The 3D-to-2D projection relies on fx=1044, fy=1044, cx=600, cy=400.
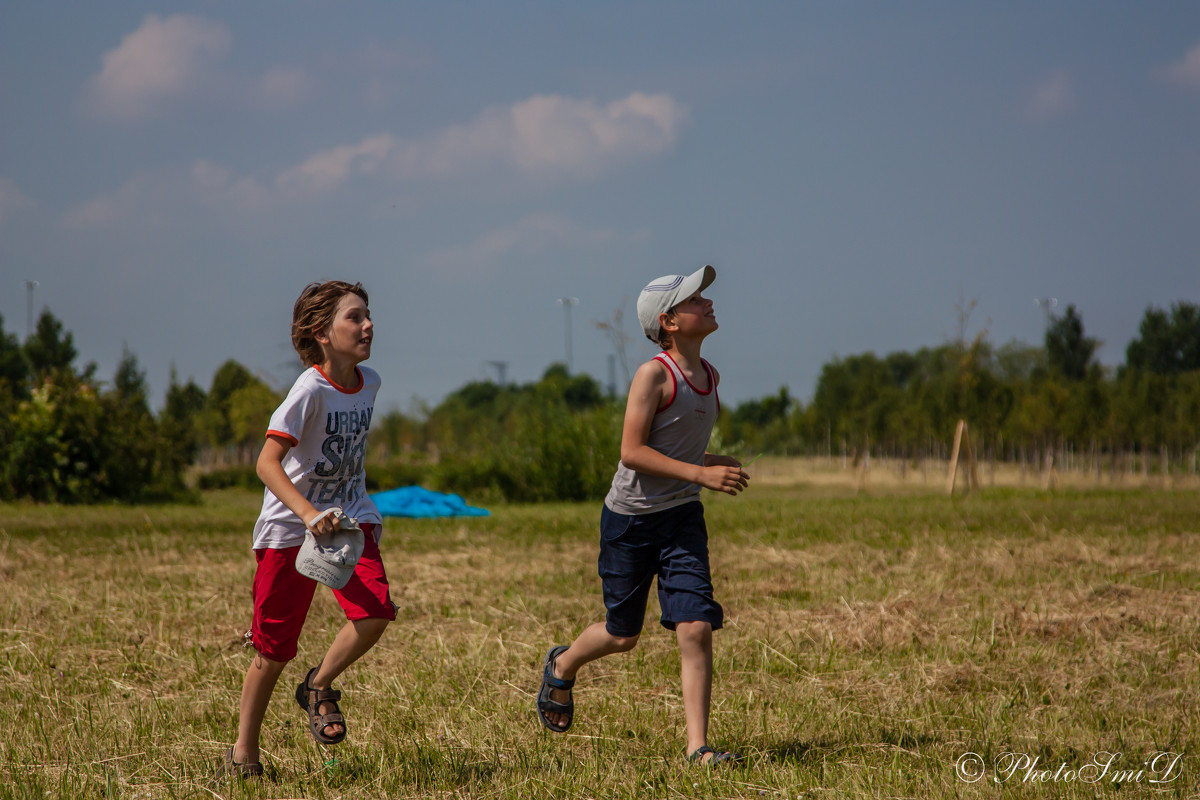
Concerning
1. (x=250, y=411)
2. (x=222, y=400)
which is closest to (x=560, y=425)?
(x=250, y=411)

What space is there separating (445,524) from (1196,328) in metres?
59.9

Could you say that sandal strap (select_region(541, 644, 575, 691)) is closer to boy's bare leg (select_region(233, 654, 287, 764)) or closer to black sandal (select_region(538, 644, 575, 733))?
black sandal (select_region(538, 644, 575, 733))

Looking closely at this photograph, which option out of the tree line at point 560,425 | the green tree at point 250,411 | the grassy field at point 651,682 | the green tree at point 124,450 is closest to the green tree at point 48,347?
the tree line at point 560,425

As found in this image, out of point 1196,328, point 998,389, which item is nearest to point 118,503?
point 998,389

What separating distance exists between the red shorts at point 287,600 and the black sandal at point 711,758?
3.79ft

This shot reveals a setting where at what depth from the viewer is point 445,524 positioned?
14.7 m

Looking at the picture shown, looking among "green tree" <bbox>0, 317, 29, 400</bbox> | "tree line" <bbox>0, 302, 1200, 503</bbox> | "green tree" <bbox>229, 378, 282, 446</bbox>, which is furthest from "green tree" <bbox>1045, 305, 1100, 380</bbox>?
"green tree" <bbox>0, 317, 29, 400</bbox>

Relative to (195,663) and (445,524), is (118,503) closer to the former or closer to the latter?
(445,524)

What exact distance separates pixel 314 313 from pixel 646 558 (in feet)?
5.01

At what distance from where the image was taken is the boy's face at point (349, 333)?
367 cm

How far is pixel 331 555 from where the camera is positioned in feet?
10.9

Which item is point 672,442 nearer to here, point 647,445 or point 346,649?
point 647,445

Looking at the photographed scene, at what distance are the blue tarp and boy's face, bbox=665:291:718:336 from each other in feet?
45.2

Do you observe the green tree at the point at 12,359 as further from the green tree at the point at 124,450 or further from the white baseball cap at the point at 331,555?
the white baseball cap at the point at 331,555
